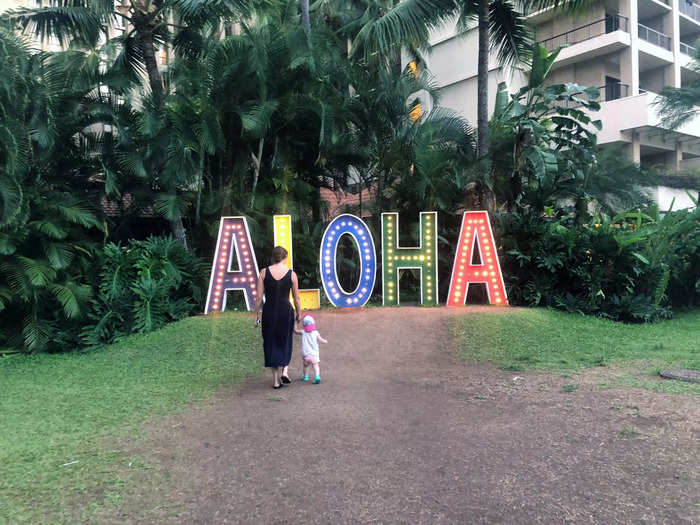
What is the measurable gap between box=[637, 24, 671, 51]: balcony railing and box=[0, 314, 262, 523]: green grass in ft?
75.9

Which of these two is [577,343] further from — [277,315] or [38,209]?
[38,209]

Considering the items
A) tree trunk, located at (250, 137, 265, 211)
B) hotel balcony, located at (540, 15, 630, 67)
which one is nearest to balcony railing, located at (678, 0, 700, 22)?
hotel balcony, located at (540, 15, 630, 67)

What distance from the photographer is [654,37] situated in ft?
84.3

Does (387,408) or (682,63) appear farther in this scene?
(682,63)

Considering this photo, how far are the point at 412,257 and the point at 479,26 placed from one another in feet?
19.7

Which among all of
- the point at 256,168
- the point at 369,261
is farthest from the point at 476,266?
the point at 256,168

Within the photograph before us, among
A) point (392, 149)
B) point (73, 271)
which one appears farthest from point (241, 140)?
point (73, 271)

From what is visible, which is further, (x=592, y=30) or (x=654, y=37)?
(x=654, y=37)

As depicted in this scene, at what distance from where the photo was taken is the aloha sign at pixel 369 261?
11703mm

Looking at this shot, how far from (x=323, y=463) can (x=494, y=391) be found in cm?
289

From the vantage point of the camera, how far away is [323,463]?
14.8 ft

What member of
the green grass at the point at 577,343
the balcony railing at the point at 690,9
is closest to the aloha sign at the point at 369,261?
the green grass at the point at 577,343

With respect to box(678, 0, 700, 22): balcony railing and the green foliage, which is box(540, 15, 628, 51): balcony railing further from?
the green foliage

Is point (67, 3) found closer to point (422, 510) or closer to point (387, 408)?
point (387, 408)
